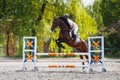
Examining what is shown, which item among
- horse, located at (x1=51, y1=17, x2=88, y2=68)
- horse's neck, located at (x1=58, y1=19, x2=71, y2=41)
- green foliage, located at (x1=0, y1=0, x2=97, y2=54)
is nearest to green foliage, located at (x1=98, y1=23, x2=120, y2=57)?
green foliage, located at (x1=0, y1=0, x2=97, y2=54)

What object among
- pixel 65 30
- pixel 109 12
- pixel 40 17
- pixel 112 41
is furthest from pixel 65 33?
pixel 109 12

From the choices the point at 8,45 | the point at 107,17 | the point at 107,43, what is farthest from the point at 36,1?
the point at 107,17

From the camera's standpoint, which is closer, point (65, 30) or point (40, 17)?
point (65, 30)

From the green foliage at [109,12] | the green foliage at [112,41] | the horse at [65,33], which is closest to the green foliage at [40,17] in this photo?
the green foliage at [112,41]

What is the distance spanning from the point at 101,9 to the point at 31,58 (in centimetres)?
3602

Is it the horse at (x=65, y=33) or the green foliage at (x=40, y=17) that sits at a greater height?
the green foliage at (x=40, y=17)

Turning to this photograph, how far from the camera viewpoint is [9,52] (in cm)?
3694

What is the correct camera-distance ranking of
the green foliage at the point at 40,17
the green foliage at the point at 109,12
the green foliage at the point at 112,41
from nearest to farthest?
the green foliage at the point at 40,17, the green foliage at the point at 112,41, the green foliage at the point at 109,12

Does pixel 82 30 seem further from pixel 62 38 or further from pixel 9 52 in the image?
pixel 62 38

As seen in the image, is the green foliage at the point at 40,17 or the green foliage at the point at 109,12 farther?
the green foliage at the point at 109,12

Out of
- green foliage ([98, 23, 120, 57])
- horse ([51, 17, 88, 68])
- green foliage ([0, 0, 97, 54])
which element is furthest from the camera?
green foliage ([98, 23, 120, 57])

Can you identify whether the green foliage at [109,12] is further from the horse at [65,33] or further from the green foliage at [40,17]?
the horse at [65,33]

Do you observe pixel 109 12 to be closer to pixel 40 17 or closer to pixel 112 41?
pixel 112 41

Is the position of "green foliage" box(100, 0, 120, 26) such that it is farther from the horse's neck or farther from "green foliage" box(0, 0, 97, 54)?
the horse's neck
